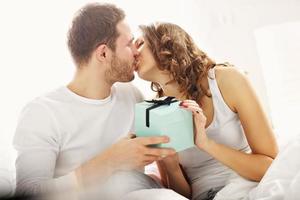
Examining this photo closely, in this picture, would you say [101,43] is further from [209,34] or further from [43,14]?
[209,34]

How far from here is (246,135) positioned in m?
1.29

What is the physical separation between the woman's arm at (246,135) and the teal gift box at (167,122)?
0.05 meters

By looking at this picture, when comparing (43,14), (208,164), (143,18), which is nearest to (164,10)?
(143,18)

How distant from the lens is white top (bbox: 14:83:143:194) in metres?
1.16

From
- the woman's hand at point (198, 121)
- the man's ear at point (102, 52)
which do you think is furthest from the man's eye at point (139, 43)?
the woman's hand at point (198, 121)

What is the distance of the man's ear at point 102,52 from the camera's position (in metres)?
1.34

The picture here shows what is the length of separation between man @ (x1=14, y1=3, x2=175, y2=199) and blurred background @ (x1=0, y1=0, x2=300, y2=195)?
9cm

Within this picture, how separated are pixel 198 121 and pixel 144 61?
1.11 ft

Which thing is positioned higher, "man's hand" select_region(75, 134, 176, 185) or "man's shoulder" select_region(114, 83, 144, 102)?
"man's shoulder" select_region(114, 83, 144, 102)

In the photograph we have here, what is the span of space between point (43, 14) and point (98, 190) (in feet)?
2.79

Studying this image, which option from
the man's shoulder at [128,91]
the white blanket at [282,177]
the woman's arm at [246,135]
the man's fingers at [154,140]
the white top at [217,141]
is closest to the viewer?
the white blanket at [282,177]

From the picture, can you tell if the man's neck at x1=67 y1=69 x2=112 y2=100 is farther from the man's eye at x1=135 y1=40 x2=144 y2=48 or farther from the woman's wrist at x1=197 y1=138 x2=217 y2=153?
the woman's wrist at x1=197 y1=138 x2=217 y2=153

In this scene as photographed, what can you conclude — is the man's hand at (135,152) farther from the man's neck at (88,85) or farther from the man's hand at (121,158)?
the man's neck at (88,85)

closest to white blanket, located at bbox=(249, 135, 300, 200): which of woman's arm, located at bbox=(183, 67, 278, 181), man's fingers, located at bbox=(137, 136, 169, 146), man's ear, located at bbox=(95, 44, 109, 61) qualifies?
woman's arm, located at bbox=(183, 67, 278, 181)
